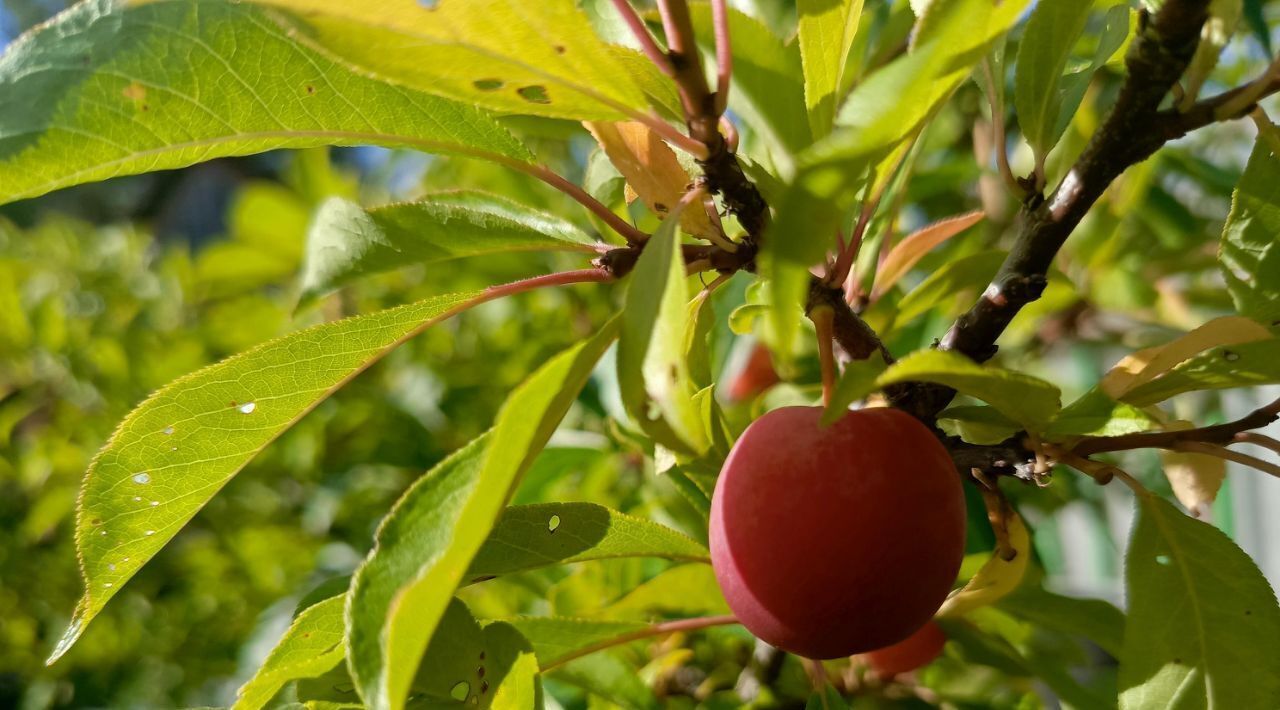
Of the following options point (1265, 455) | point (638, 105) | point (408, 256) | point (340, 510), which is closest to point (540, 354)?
point (340, 510)

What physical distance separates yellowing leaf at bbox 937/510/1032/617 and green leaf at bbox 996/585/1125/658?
0.44 ft

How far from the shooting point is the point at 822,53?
518mm

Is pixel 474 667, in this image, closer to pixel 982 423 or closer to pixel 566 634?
pixel 566 634

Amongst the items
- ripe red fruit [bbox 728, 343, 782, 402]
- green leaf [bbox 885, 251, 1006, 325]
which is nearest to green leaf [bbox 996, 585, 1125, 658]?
green leaf [bbox 885, 251, 1006, 325]

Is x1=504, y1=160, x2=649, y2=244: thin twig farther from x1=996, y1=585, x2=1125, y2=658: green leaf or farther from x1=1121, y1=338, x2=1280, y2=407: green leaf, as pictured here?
x1=996, y1=585, x2=1125, y2=658: green leaf

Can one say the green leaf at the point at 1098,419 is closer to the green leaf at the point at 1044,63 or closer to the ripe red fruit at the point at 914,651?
the green leaf at the point at 1044,63

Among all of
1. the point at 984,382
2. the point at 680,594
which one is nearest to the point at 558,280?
the point at 984,382

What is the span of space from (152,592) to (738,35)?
1.97m

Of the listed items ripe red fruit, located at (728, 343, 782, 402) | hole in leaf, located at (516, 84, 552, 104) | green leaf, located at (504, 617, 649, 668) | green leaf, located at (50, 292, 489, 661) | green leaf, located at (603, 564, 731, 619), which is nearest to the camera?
hole in leaf, located at (516, 84, 552, 104)

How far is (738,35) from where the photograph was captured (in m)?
0.45

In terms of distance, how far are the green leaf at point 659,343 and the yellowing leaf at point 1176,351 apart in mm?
283

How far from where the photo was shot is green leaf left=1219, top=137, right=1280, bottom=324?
0.52 m

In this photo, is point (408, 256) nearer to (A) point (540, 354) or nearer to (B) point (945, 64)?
(B) point (945, 64)

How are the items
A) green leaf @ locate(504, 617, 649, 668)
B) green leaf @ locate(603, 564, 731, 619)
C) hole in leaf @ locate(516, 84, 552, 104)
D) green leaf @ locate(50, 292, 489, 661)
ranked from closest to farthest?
hole in leaf @ locate(516, 84, 552, 104) < green leaf @ locate(50, 292, 489, 661) < green leaf @ locate(504, 617, 649, 668) < green leaf @ locate(603, 564, 731, 619)
